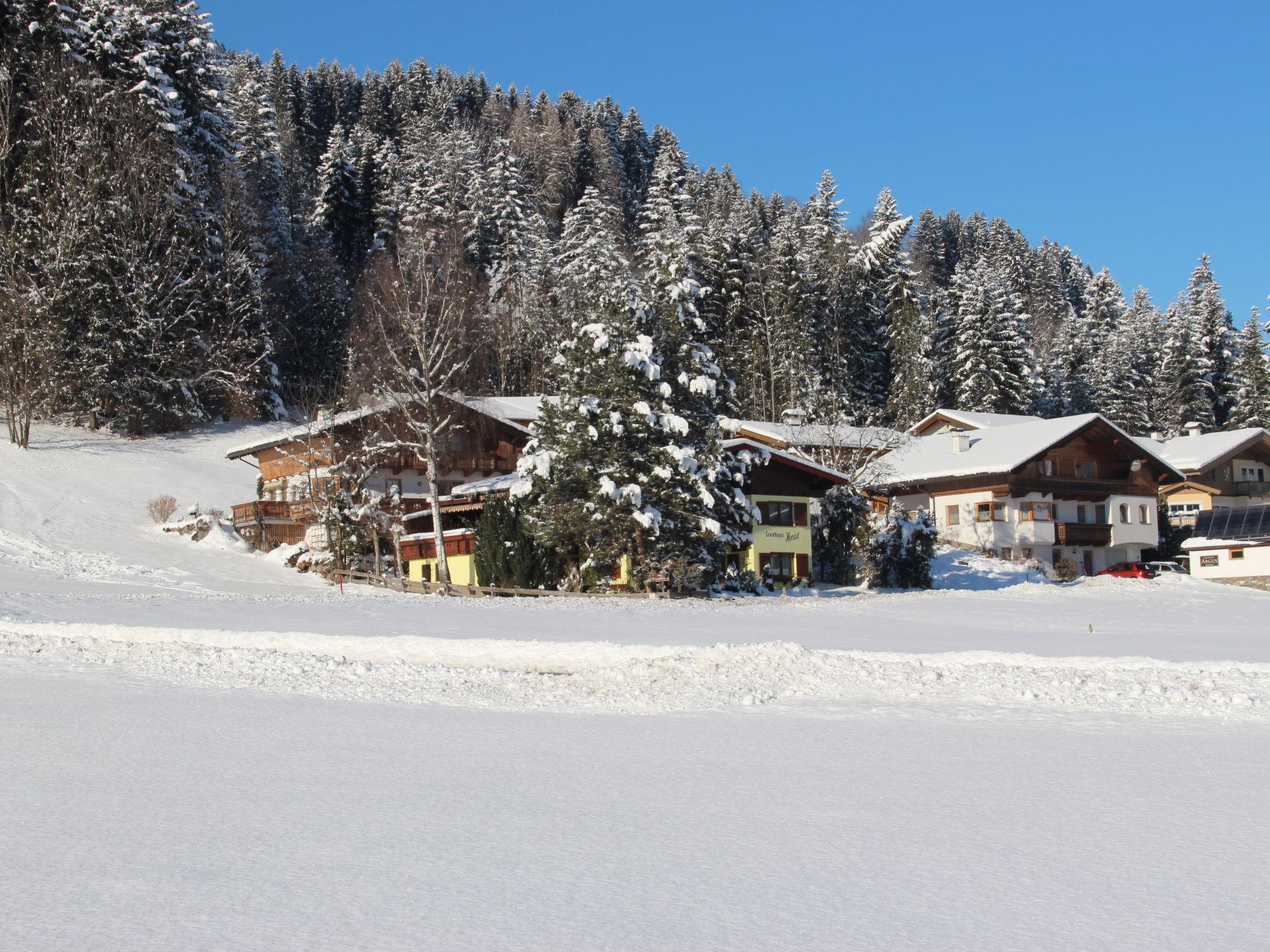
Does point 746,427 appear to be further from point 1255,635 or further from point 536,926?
point 536,926

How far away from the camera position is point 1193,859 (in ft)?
23.2

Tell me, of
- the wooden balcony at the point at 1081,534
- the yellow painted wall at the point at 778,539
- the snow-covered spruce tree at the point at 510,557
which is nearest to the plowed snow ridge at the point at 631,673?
the snow-covered spruce tree at the point at 510,557

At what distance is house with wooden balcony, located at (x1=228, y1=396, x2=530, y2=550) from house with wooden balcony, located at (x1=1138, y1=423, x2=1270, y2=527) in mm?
42606

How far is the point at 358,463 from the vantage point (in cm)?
4516

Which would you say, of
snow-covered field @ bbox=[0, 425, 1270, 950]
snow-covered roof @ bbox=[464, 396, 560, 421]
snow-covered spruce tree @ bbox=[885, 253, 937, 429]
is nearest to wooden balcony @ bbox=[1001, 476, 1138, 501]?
snow-covered spruce tree @ bbox=[885, 253, 937, 429]

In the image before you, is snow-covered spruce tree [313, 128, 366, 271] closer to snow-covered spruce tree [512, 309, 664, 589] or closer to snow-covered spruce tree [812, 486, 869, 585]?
snow-covered spruce tree [812, 486, 869, 585]

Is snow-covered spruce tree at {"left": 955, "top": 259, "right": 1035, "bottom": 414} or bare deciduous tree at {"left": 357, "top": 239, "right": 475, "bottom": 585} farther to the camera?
snow-covered spruce tree at {"left": 955, "top": 259, "right": 1035, "bottom": 414}

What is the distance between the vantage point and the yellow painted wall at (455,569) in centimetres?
4159

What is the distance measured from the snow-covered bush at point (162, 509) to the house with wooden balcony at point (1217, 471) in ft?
185

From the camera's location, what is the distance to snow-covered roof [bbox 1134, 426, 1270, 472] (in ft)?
225

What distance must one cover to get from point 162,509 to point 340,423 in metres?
9.00

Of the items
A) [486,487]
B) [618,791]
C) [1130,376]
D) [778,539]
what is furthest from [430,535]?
[1130,376]

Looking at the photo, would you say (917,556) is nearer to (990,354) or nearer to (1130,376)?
(990,354)

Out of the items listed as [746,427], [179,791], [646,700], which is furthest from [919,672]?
[746,427]
